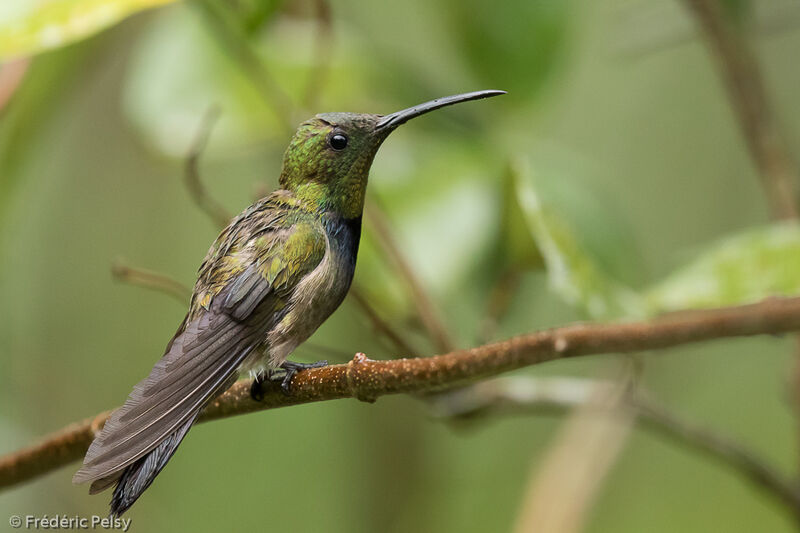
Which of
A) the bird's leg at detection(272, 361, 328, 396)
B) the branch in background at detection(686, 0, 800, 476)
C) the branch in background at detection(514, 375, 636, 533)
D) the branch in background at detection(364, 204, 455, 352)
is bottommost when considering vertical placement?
the branch in background at detection(514, 375, 636, 533)

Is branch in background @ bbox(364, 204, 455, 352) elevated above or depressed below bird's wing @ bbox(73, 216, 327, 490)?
below

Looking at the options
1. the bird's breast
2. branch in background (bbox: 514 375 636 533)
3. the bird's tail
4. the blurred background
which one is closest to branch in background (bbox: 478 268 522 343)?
the blurred background

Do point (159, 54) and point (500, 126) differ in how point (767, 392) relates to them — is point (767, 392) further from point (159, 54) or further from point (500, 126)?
point (159, 54)

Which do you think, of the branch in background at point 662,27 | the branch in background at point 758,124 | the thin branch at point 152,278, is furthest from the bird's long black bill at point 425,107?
the branch in background at point 662,27

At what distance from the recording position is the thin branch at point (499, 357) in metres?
0.93

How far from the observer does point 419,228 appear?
2.16 m

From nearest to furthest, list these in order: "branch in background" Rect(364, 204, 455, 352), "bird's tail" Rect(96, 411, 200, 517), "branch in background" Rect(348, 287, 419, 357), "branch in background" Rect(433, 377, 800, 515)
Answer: "bird's tail" Rect(96, 411, 200, 517)
"branch in background" Rect(348, 287, 419, 357)
"branch in background" Rect(364, 204, 455, 352)
"branch in background" Rect(433, 377, 800, 515)

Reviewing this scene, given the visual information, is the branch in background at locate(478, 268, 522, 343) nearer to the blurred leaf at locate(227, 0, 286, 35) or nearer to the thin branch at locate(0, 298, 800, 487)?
the blurred leaf at locate(227, 0, 286, 35)

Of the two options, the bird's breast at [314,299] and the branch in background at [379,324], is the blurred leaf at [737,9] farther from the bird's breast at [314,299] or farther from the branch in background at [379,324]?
the bird's breast at [314,299]

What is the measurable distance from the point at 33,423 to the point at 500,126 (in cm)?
225

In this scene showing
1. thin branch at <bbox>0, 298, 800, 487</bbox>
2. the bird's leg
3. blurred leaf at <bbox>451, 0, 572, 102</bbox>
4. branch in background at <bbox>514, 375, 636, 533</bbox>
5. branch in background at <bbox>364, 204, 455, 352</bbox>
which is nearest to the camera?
thin branch at <bbox>0, 298, 800, 487</bbox>

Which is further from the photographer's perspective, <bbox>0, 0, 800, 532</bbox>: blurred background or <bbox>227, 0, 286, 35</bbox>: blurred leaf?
<bbox>0, 0, 800, 532</bbox>: blurred background

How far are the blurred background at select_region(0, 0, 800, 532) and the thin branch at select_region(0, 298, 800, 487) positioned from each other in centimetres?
49

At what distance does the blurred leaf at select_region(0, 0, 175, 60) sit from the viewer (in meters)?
1.34
